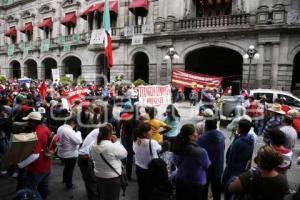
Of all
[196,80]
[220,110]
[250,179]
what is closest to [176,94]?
[196,80]

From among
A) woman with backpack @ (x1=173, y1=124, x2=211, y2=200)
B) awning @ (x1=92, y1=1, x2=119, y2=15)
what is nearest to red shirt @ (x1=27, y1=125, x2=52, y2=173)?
woman with backpack @ (x1=173, y1=124, x2=211, y2=200)

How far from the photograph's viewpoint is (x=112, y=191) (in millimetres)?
4176

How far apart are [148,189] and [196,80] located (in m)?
12.2

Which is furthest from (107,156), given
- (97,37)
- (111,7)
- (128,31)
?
(111,7)

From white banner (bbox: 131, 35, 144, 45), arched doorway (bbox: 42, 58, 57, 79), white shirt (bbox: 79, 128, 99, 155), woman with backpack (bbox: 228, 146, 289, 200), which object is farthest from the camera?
arched doorway (bbox: 42, 58, 57, 79)

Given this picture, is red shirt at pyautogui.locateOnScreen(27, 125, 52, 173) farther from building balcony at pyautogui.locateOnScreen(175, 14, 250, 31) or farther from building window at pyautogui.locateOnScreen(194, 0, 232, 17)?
building window at pyautogui.locateOnScreen(194, 0, 232, 17)

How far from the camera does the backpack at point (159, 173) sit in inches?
169

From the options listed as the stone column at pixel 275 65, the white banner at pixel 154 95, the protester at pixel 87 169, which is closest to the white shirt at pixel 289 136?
the protester at pixel 87 169

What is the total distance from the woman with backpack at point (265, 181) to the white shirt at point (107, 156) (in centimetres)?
174

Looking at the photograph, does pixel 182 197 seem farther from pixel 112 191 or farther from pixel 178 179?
pixel 112 191

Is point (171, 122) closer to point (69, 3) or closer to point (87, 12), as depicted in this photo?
point (87, 12)

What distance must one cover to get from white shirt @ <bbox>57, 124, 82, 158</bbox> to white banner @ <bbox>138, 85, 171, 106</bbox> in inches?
114

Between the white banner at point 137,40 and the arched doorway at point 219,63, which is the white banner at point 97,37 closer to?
the white banner at point 137,40

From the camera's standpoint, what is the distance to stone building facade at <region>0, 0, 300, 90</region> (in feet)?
56.7
